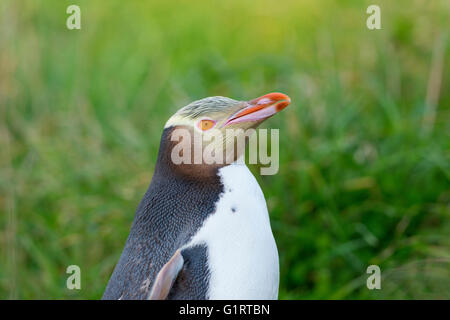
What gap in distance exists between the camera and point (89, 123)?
11.3ft

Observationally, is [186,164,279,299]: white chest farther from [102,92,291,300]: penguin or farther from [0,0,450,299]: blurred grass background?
[0,0,450,299]: blurred grass background

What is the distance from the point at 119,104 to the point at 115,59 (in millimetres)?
598

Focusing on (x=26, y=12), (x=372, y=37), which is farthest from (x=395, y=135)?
(x=26, y=12)

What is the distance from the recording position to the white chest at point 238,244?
163 centimetres

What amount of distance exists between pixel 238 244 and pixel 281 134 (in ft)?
4.57

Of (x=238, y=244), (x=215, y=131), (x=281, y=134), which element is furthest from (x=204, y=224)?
(x=281, y=134)

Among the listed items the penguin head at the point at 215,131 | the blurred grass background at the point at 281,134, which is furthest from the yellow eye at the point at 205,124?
the blurred grass background at the point at 281,134

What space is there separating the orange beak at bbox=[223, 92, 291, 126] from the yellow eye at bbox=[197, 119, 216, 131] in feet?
0.14

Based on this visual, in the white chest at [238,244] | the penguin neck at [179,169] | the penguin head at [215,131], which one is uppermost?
the penguin head at [215,131]

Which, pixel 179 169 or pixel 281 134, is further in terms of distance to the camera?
pixel 281 134

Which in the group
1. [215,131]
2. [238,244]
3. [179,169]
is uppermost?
[215,131]

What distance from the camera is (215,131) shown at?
1.71m

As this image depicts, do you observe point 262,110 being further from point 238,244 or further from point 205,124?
point 238,244

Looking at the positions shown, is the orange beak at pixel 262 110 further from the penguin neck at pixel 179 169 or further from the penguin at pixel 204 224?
the penguin neck at pixel 179 169
